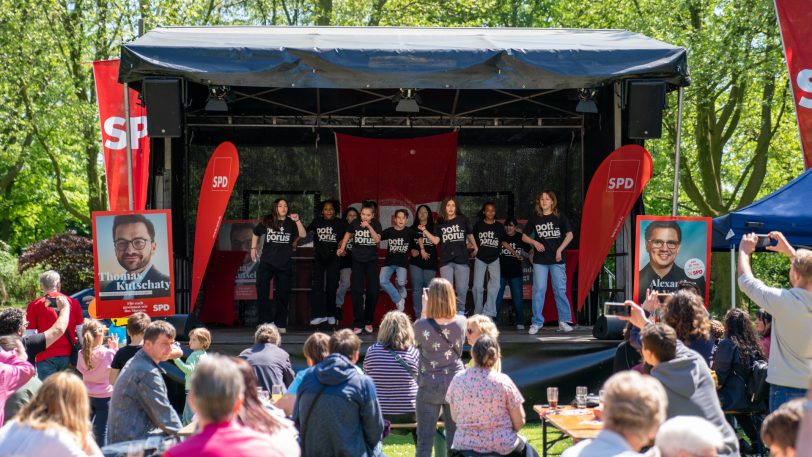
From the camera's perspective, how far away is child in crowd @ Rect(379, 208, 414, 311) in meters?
10.7

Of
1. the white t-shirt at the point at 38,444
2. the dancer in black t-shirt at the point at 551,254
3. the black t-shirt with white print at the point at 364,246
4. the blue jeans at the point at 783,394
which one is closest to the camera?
the white t-shirt at the point at 38,444

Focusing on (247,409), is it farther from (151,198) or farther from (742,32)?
(742,32)

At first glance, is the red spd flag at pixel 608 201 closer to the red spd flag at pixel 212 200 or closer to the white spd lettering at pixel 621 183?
the white spd lettering at pixel 621 183

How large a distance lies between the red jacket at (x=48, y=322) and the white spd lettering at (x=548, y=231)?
5.15 metres

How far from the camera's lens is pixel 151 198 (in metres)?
10.7

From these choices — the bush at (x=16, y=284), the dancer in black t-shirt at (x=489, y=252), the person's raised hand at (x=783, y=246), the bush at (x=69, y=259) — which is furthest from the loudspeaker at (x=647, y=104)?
the bush at (x=16, y=284)

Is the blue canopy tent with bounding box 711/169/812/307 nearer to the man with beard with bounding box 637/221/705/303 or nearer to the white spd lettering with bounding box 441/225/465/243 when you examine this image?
the man with beard with bounding box 637/221/705/303

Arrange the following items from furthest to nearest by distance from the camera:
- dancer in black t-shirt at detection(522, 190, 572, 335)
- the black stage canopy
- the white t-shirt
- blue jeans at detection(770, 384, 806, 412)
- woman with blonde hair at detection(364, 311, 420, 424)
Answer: dancer in black t-shirt at detection(522, 190, 572, 335) → the black stage canopy → woman with blonde hair at detection(364, 311, 420, 424) → blue jeans at detection(770, 384, 806, 412) → the white t-shirt

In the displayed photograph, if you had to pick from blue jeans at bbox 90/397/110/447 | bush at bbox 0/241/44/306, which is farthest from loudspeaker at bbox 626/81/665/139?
bush at bbox 0/241/44/306

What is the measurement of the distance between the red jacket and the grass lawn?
10.3ft

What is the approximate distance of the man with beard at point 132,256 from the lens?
29.6 ft

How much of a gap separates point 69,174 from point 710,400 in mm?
28338

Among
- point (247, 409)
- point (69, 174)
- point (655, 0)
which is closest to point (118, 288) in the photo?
point (247, 409)

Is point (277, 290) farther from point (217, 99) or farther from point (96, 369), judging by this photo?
point (96, 369)
